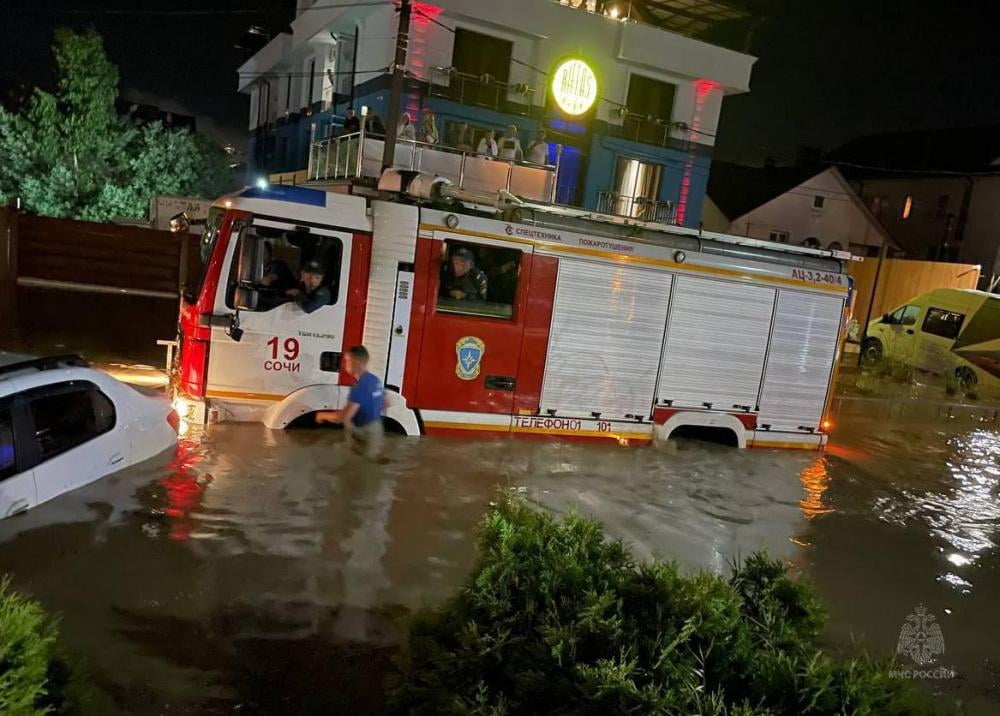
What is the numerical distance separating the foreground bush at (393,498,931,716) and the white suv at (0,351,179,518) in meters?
3.62

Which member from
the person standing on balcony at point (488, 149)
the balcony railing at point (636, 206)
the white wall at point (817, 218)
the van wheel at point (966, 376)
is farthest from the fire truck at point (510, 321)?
the white wall at point (817, 218)

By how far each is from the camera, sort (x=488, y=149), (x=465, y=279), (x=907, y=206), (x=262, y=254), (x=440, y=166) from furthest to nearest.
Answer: (x=907, y=206)
(x=488, y=149)
(x=440, y=166)
(x=465, y=279)
(x=262, y=254)

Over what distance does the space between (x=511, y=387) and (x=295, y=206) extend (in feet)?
10.4

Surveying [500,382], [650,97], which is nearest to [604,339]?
[500,382]

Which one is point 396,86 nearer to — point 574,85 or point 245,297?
point 574,85

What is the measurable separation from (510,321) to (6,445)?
5152mm

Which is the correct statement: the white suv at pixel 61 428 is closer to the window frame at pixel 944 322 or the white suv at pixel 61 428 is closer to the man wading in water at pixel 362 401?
the man wading in water at pixel 362 401

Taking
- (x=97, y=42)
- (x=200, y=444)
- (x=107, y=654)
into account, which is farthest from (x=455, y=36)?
(x=107, y=654)

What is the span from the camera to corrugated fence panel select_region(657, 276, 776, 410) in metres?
9.59

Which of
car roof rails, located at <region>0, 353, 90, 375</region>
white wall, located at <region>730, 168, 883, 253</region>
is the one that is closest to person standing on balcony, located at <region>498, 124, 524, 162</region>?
car roof rails, located at <region>0, 353, 90, 375</region>

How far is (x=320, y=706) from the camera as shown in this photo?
3.84 m

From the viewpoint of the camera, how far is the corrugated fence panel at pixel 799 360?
10134 millimetres

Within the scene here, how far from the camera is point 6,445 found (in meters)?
5.36

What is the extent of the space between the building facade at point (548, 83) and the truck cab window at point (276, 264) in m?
11.9
